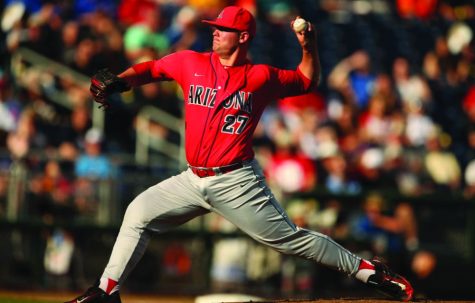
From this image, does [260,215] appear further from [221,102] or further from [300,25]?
[300,25]

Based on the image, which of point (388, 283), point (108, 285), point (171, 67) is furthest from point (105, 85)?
point (388, 283)

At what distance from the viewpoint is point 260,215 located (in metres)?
6.54

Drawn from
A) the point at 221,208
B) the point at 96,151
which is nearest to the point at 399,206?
the point at 96,151

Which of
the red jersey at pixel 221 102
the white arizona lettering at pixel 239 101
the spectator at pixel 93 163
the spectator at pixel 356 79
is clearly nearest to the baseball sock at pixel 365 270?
the red jersey at pixel 221 102

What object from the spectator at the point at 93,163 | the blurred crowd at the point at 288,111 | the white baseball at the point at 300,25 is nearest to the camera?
the white baseball at the point at 300,25

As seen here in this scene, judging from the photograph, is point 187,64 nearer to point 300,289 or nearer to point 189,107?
point 189,107

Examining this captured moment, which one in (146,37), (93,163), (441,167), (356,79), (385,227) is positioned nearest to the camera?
(93,163)

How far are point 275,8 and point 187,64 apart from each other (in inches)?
403

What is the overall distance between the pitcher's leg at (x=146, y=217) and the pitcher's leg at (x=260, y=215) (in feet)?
0.60

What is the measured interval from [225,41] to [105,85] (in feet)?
2.66

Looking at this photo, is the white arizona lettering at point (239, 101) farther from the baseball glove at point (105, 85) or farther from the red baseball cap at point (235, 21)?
the baseball glove at point (105, 85)

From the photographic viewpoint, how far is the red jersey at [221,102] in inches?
255

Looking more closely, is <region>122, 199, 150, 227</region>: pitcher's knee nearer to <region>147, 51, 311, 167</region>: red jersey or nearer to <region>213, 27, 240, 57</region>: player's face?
<region>147, 51, 311, 167</region>: red jersey

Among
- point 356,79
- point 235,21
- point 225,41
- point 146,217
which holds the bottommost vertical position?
point 146,217
